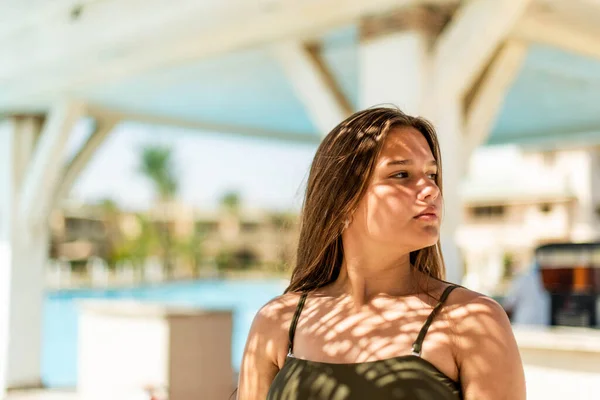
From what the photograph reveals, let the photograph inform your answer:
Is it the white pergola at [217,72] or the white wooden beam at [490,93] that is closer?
the white pergola at [217,72]

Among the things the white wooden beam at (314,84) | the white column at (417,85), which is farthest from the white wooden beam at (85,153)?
the white column at (417,85)

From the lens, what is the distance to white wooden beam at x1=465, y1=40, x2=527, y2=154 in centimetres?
384

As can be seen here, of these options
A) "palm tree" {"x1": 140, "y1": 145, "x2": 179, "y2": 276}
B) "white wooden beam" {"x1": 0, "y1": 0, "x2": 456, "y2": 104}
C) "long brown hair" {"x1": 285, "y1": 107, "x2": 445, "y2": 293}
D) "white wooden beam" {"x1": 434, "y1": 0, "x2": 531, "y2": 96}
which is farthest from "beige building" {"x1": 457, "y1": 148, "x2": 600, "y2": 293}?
"palm tree" {"x1": 140, "y1": 145, "x2": 179, "y2": 276}

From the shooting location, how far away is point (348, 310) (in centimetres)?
138

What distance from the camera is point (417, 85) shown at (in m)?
3.56

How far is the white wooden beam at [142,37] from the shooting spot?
3.87 m

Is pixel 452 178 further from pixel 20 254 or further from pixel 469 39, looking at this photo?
pixel 20 254

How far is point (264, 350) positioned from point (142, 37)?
346 cm

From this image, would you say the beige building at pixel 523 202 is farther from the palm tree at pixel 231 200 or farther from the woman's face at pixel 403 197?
the palm tree at pixel 231 200

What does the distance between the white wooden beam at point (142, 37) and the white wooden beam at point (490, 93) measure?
0.56m

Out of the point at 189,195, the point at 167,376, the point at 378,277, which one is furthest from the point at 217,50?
the point at 189,195

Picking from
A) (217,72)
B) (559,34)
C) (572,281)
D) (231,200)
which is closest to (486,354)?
(559,34)

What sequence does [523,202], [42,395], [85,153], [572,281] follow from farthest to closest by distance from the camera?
1. [523,202]
2. [85,153]
3. [42,395]
4. [572,281]

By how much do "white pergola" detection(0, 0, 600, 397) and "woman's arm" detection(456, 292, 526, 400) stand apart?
2.40 m
